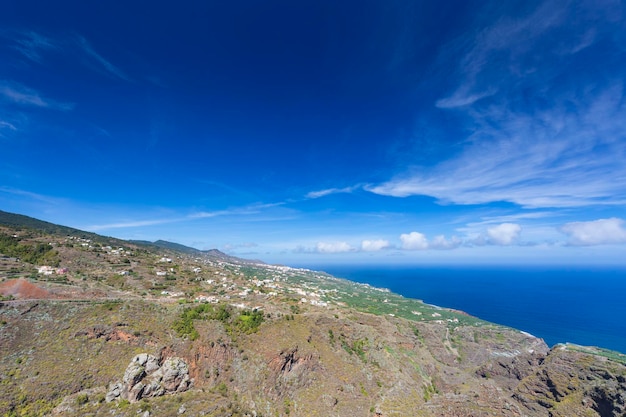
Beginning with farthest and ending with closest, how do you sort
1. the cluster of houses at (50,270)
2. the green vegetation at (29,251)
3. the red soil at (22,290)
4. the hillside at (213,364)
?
the green vegetation at (29,251) < the cluster of houses at (50,270) < the red soil at (22,290) < the hillside at (213,364)

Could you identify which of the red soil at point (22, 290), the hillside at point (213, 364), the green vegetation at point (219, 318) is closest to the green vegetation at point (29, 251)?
the hillside at point (213, 364)

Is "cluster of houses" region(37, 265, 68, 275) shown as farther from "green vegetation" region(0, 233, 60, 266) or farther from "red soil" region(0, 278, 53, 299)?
"red soil" region(0, 278, 53, 299)

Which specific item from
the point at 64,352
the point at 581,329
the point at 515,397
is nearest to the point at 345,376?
the point at 515,397

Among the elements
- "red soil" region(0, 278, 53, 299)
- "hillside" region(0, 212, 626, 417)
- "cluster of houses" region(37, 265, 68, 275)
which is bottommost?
"hillside" region(0, 212, 626, 417)

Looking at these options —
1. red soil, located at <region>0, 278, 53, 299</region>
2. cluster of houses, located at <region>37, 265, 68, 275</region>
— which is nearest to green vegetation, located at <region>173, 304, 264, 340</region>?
red soil, located at <region>0, 278, 53, 299</region>

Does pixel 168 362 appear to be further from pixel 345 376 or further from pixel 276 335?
pixel 345 376

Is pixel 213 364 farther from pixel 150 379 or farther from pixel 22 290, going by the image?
pixel 22 290

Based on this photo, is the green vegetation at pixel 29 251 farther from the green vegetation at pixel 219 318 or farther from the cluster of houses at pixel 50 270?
the green vegetation at pixel 219 318

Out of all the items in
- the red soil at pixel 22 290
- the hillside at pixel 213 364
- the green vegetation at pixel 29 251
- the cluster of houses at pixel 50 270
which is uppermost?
the green vegetation at pixel 29 251

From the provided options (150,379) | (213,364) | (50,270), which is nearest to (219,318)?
(213,364)
